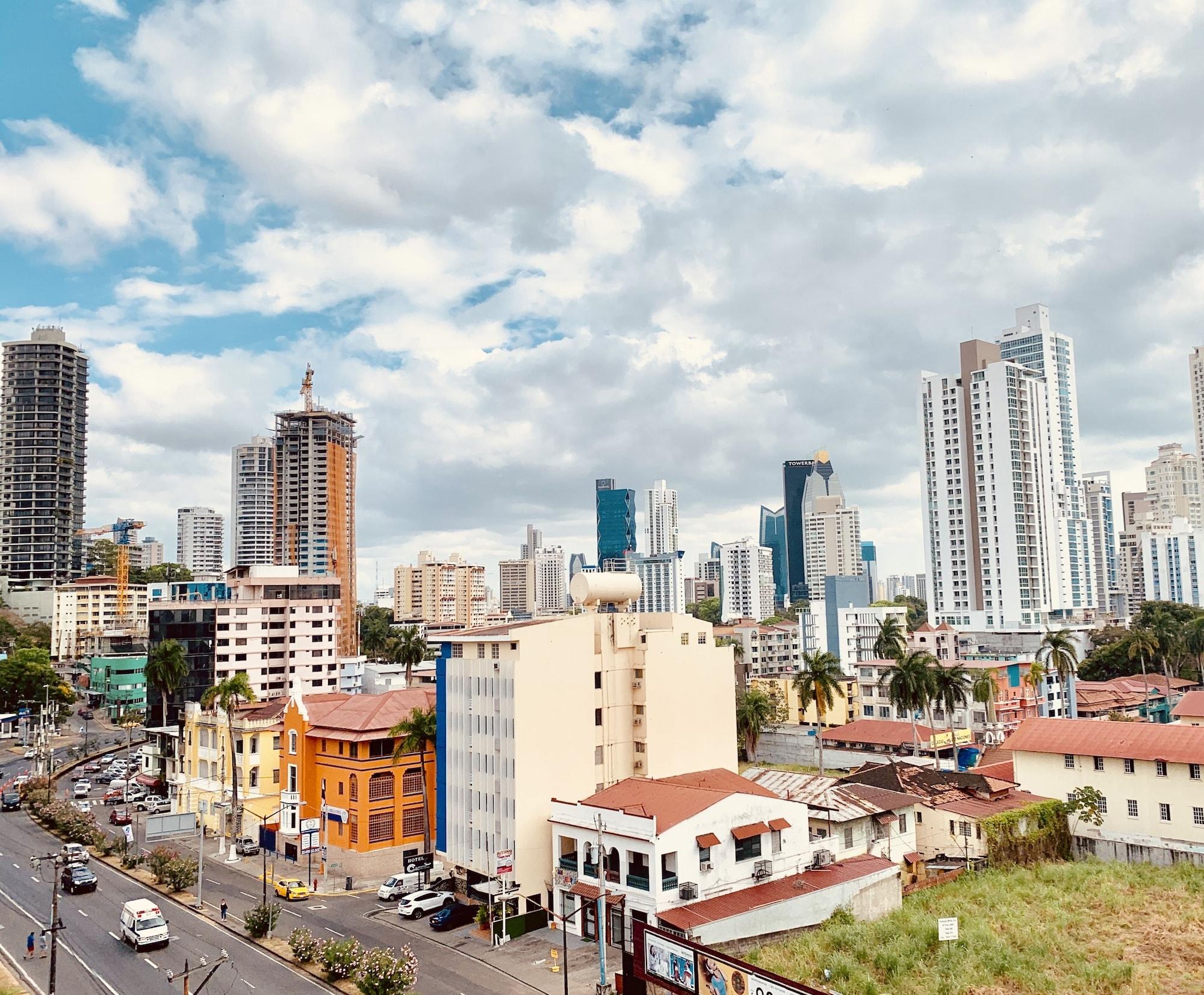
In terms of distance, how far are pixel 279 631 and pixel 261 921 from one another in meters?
87.1

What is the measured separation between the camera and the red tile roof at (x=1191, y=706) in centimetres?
8456

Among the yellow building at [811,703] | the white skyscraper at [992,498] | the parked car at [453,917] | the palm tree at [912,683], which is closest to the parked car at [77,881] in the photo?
the parked car at [453,917]

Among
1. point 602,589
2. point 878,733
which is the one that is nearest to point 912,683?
point 878,733

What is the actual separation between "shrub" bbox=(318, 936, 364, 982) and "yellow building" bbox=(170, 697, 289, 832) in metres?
36.9

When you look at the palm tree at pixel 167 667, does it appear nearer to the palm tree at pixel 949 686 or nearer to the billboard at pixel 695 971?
the palm tree at pixel 949 686

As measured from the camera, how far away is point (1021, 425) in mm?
185375

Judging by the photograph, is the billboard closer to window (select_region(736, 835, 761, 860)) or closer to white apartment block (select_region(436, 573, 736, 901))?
window (select_region(736, 835, 761, 860))

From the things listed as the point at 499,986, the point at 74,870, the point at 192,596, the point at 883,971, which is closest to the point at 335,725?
the point at 74,870

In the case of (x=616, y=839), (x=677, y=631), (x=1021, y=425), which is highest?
(x=1021, y=425)

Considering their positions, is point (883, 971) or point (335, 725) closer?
point (883, 971)

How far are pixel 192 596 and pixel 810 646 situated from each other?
11429cm

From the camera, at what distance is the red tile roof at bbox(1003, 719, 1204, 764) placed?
65000 millimetres

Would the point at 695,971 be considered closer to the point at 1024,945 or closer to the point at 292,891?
the point at 1024,945

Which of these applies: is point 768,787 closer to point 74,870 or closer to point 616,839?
point 616,839
